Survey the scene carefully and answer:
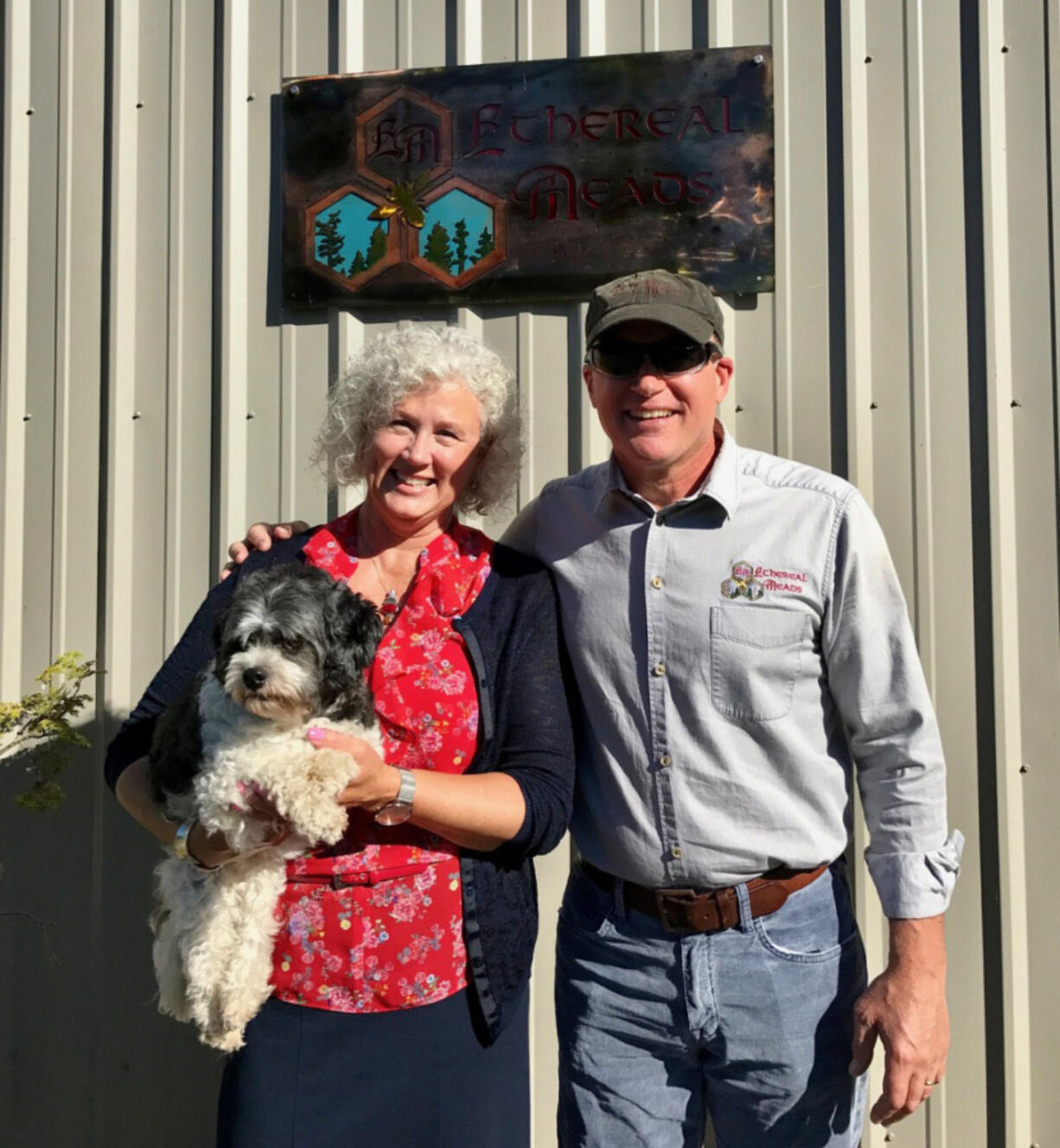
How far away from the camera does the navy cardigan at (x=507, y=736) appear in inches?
87.4

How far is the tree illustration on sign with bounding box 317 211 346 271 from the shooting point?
3.69m

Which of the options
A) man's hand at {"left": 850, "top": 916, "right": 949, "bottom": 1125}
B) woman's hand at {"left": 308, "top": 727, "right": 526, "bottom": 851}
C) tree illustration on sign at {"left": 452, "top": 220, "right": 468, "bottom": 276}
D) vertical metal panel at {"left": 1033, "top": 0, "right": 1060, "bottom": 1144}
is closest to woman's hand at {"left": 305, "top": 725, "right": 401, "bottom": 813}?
woman's hand at {"left": 308, "top": 727, "right": 526, "bottom": 851}

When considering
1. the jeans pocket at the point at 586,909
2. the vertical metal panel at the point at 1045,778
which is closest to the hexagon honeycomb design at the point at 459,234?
the vertical metal panel at the point at 1045,778

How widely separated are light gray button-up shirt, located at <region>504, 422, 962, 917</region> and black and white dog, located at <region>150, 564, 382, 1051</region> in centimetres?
64

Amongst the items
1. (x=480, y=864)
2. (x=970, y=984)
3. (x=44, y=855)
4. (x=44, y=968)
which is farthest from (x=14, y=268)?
→ (x=970, y=984)

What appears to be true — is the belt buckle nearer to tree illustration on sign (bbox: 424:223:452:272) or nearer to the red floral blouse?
the red floral blouse

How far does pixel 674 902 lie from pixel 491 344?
219 cm

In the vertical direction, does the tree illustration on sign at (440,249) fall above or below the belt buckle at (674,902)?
above

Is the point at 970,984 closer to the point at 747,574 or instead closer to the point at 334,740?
the point at 747,574

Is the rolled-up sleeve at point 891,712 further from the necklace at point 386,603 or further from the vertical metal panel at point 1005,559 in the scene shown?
the vertical metal panel at point 1005,559

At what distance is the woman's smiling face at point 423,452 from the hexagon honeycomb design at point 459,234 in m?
1.32

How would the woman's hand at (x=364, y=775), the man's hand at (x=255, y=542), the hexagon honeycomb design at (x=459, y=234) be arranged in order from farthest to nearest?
the hexagon honeycomb design at (x=459, y=234) → the man's hand at (x=255, y=542) → the woman's hand at (x=364, y=775)

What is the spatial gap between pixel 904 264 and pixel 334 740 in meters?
2.60

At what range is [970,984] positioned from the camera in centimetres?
338
